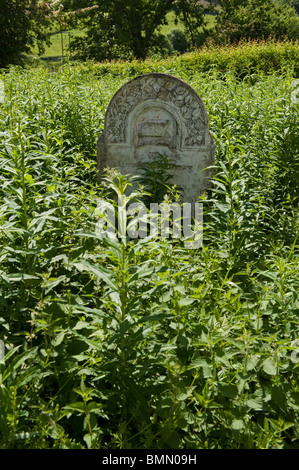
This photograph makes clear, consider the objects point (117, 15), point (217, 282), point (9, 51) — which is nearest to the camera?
point (217, 282)

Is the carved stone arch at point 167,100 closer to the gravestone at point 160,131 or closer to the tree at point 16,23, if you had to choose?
the gravestone at point 160,131

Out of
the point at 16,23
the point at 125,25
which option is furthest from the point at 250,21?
the point at 16,23

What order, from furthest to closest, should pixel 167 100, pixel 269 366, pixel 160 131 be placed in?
pixel 160 131 < pixel 167 100 < pixel 269 366

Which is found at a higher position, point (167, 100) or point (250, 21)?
point (250, 21)

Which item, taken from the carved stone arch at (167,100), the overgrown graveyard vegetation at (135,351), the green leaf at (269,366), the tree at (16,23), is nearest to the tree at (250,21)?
the tree at (16,23)

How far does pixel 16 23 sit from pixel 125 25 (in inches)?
249

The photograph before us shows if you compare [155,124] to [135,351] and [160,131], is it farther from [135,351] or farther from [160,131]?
[135,351]

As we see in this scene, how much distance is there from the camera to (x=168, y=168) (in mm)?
5145

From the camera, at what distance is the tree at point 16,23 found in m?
22.1

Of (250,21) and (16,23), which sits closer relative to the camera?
(16,23)

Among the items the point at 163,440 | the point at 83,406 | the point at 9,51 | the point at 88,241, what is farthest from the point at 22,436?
the point at 9,51

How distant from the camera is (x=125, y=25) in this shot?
2647cm
